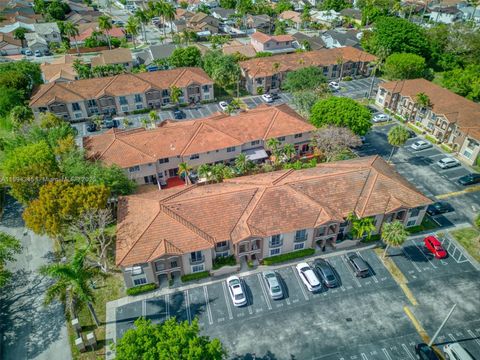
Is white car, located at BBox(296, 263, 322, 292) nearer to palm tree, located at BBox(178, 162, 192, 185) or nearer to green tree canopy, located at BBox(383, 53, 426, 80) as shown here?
palm tree, located at BBox(178, 162, 192, 185)

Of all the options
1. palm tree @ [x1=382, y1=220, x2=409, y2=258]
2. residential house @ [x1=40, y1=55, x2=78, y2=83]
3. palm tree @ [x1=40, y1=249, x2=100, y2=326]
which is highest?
palm tree @ [x1=40, y1=249, x2=100, y2=326]

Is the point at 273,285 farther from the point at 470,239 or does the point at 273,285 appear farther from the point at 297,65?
the point at 297,65

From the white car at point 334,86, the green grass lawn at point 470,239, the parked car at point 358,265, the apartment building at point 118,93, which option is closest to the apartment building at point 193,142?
the apartment building at point 118,93

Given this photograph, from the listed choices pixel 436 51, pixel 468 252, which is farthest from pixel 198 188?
pixel 436 51

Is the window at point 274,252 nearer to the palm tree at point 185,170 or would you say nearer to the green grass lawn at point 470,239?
the palm tree at point 185,170

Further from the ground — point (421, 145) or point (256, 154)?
point (256, 154)

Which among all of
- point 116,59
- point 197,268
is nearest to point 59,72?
point 116,59

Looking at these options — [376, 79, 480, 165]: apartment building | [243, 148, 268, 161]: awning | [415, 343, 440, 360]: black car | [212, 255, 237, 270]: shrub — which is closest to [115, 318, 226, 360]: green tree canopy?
[212, 255, 237, 270]: shrub
